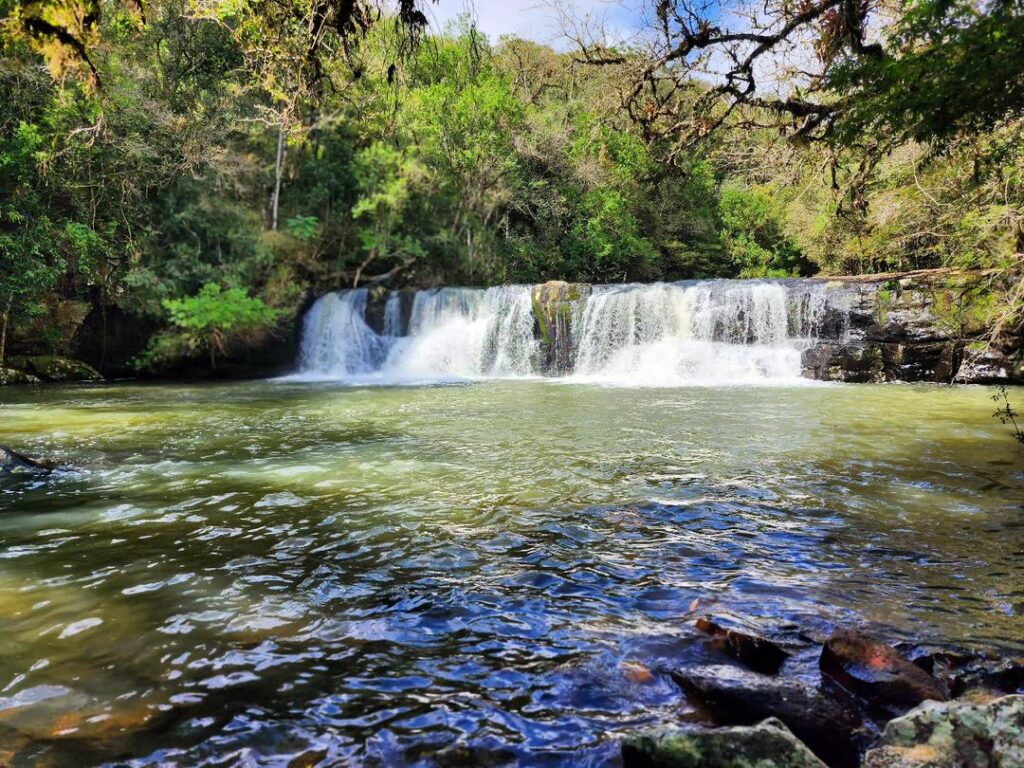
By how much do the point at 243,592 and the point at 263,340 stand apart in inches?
685

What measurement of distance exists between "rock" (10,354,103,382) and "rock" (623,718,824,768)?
19070 millimetres

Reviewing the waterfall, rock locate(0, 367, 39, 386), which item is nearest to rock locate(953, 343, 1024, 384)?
the waterfall

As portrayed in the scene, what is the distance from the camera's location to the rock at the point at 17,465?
641 centimetres

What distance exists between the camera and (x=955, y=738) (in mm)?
1882

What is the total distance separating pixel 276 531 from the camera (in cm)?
461

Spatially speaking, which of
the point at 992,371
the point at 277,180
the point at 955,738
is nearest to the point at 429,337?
the point at 277,180

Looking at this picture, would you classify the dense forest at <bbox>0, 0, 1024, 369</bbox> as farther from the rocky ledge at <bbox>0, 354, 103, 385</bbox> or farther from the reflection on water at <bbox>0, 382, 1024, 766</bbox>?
the reflection on water at <bbox>0, 382, 1024, 766</bbox>

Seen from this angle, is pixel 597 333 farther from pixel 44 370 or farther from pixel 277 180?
pixel 44 370

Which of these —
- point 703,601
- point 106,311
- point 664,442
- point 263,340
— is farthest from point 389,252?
point 703,601

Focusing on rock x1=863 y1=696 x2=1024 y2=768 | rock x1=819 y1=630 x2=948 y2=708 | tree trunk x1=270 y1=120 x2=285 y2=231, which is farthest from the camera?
tree trunk x1=270 y1=120 x2=285 y2=231

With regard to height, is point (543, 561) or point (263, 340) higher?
point (263, 340)

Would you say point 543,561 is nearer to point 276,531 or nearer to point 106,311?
point 276,531

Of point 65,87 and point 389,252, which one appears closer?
point 65,87

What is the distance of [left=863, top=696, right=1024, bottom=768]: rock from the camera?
1.81 meters
